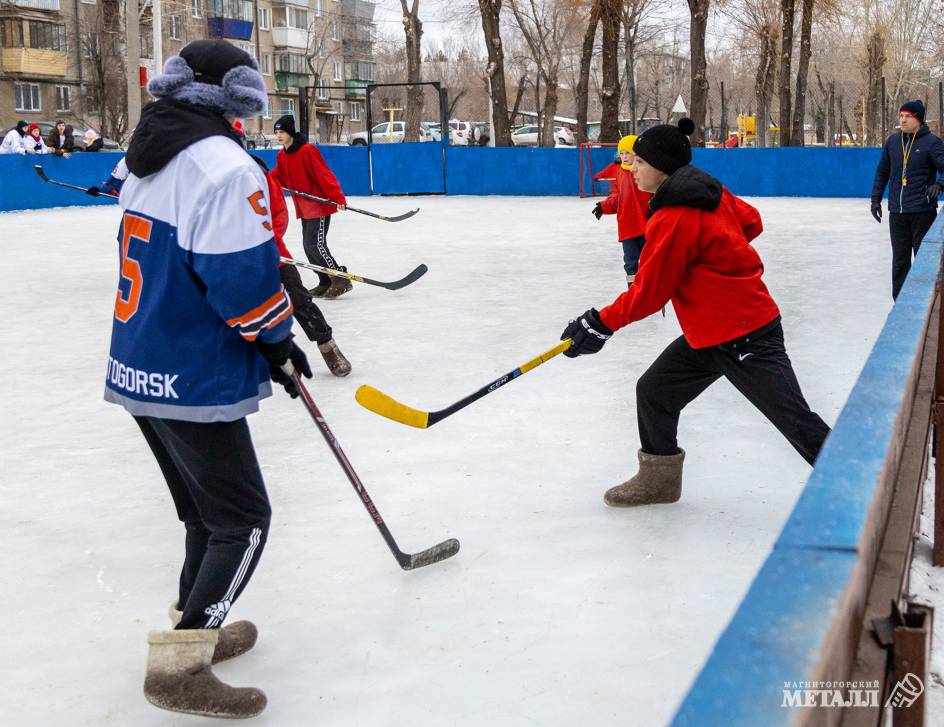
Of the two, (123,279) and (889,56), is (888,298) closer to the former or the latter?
(123,279)

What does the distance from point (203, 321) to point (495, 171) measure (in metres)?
21.0

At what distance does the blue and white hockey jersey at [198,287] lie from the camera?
2.53m

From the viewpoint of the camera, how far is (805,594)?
1251mm

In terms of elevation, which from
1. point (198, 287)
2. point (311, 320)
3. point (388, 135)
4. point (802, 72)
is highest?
point (802, 72)

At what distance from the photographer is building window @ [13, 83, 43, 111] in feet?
151

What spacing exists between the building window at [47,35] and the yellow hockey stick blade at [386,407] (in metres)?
47.8

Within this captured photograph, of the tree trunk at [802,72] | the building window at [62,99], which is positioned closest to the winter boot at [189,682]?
the tree trunk at [802,72]

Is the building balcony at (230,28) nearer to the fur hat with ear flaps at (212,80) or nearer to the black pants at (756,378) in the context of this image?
the black pants at (756,378)

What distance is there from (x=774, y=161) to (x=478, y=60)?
51.1 m

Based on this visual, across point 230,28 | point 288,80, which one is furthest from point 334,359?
point 288,80

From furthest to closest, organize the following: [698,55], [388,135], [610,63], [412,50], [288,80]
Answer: [288,80] < [388,135] < [412,50] < [610,63] < [698,55]

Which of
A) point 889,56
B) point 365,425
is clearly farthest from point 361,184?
point 889,56

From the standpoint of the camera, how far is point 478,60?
229 feet

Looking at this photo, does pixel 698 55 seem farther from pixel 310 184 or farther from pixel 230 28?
pixel 230 28
